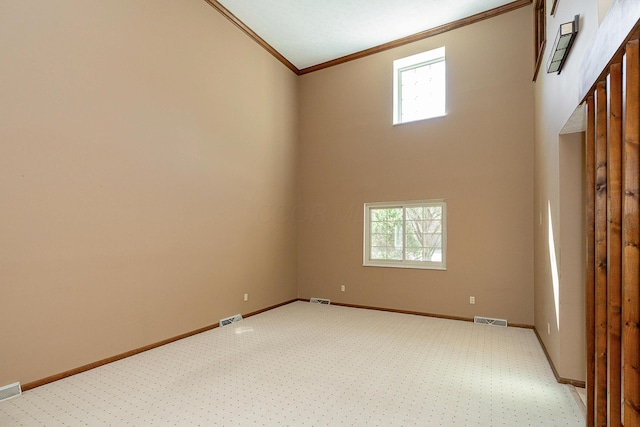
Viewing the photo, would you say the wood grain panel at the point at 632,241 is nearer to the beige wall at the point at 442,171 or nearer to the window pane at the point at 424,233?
the beige wall at the point at 442,171

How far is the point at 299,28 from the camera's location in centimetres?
523

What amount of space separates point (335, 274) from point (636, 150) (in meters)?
4.91

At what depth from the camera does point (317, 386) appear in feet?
9.17

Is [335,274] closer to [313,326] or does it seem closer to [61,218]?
[313,326]

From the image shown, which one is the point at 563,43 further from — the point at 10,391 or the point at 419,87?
the point at 10,391

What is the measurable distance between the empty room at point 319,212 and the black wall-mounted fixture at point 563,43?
17mm

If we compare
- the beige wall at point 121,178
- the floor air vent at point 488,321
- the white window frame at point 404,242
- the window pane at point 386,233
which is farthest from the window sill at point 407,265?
the beige wall at point 121,178

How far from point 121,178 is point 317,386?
2.80 metres

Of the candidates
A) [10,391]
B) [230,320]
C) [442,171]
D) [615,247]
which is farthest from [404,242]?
[10,391]

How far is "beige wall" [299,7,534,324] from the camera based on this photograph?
15.4ft

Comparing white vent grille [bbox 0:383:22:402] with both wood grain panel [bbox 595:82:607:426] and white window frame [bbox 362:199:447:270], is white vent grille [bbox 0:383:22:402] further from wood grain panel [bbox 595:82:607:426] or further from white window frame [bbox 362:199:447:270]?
white window frame [bbox 362:199:447:270]

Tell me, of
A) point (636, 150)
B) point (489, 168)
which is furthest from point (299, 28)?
point (636, 150)

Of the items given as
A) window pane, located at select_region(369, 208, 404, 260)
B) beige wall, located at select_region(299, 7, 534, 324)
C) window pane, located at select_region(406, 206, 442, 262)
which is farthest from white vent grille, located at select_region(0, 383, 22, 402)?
window pane, located at select_region(406, 206, 442, 262)

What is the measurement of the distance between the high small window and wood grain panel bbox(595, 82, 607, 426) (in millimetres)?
3598
